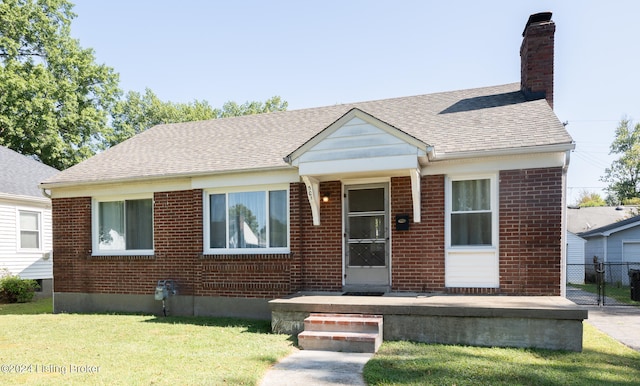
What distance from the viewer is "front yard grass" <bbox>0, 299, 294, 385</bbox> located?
487 cm

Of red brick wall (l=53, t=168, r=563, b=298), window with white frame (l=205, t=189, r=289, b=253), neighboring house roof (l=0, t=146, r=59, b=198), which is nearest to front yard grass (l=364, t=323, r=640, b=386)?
red brick wall (l=53, t=168, r=563, b=298)

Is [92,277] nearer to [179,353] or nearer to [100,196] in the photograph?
[100,196]

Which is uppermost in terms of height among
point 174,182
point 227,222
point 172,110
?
point 172,110

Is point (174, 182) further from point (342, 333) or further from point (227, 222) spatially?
point (342, 333)

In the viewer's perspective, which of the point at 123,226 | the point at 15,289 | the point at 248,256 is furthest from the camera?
the point at 15,289

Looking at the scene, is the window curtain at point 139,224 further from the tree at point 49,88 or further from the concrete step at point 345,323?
the tree at point 49,88

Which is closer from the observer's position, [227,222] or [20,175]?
[227,222]

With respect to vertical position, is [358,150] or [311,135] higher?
[311,135]

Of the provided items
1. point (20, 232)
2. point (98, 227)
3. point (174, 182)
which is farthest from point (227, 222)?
point (20, 232)

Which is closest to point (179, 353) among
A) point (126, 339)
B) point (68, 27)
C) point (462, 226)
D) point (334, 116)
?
point (126, 339)

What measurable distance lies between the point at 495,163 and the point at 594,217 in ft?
87.2

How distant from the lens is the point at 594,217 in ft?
91.7

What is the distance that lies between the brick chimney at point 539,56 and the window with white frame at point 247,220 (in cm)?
637

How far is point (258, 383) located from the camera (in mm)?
4645
